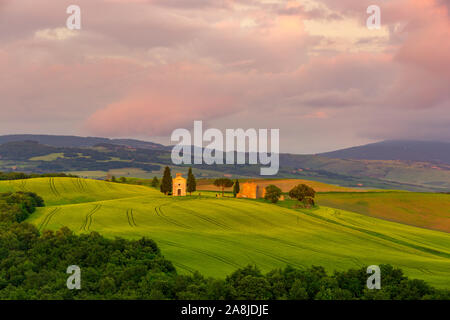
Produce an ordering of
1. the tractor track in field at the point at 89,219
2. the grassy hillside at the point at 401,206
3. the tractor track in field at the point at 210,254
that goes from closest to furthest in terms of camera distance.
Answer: the tractor track in field at the point at 210,254 → the tractor track in field at the point at 89,219 → the grassy hillside at the point at 401,206

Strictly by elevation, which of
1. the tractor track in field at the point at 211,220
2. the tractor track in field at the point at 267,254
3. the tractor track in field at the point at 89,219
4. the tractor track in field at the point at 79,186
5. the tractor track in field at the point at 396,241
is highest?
the tractor track in field at the point at 79,186

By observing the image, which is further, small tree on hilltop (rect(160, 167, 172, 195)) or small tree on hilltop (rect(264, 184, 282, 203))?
small tree on hilltop (rect(264, 184, 282, 203))

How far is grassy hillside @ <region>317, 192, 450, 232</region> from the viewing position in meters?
109

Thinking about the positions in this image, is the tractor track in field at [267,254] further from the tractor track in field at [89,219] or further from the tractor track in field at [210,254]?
the tractor track in field at [89,219]

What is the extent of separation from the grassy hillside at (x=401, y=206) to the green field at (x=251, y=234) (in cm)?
1664

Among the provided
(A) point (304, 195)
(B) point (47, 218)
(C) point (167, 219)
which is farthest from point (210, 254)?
(A) point (304, 195)

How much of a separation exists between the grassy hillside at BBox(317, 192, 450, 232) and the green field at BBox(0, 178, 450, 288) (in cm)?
1664

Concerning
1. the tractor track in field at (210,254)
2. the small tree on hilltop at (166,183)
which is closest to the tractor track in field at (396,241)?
the tractor track in field at (210,254)

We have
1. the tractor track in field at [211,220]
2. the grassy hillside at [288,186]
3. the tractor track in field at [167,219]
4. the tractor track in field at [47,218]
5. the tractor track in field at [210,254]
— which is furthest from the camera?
the grassy hillside at [288,186]

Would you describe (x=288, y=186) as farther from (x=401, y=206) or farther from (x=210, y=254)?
(x=210, y=254)

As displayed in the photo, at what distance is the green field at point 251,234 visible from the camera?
54.4m

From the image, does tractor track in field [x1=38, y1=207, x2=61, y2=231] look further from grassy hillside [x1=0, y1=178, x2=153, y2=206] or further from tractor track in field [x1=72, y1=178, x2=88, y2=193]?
tractor track in field [x1=72, y1=178, x2=88, y2=193]

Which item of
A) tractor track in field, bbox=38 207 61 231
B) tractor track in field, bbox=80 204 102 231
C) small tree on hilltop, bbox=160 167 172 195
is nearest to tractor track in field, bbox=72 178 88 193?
small tree on hilltop, bbox=160 167 172 195

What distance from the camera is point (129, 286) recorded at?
35938 mm
